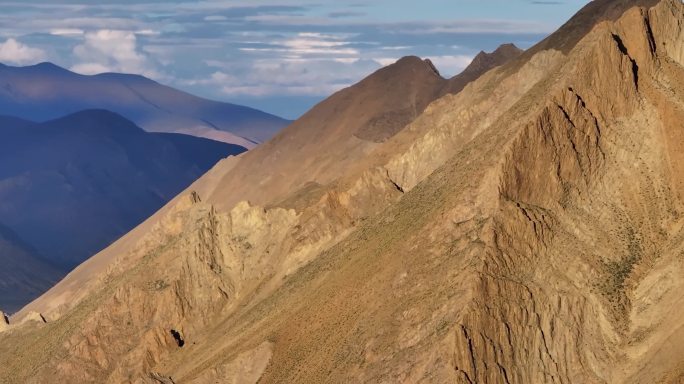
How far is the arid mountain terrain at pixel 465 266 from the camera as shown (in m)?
85.0

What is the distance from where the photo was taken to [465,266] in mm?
87250

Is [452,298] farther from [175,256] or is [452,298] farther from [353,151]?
[353,151]

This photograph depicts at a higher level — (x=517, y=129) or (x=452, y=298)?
(x=517, y=129)

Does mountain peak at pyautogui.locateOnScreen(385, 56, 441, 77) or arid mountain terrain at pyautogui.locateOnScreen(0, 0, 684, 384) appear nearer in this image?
arid mountain terrain at pyautogui.locateOnScreen(0, 0, 684, 384)

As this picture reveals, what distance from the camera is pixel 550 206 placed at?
91.8m

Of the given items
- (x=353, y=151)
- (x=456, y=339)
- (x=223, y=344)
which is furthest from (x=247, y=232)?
(x=353, y=151)

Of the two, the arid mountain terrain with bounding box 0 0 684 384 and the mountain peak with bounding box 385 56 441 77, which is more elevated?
the mountain peak with bounding box 385 56 441 77

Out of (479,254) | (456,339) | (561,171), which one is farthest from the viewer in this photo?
(561,171)

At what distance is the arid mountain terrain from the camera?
85000mm

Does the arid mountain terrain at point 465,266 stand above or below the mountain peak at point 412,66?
below

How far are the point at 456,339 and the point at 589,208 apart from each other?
50.2 feet

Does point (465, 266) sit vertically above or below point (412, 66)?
below

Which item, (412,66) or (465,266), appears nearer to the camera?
(465,266)

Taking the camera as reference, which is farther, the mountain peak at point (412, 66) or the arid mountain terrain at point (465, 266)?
the mountain peak at point (412, 66)
